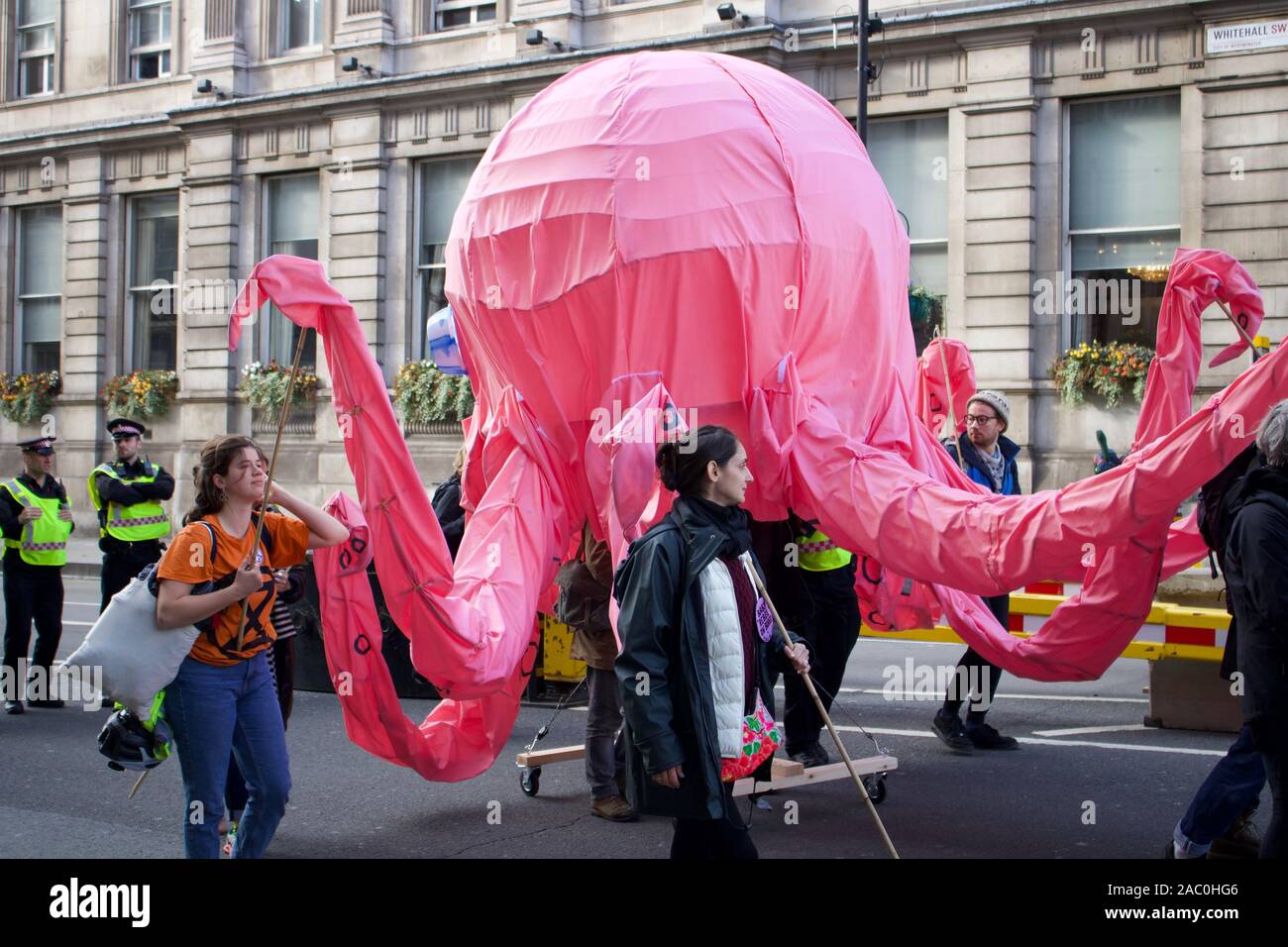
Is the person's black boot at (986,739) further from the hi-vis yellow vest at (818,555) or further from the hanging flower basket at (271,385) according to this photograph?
the hanging flower basket at (271,385)

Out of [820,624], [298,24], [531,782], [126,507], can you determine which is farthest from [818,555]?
→ [298,24]

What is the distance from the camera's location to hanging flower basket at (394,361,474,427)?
2055 cm

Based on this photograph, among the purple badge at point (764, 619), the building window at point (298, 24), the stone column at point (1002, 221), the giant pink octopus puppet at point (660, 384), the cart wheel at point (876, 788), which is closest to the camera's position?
the purple badge at point (764, 619)

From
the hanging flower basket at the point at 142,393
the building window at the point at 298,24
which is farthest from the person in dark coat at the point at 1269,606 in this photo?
the hanging flower basket at the point at 142,393

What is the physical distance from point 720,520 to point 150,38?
919 inches

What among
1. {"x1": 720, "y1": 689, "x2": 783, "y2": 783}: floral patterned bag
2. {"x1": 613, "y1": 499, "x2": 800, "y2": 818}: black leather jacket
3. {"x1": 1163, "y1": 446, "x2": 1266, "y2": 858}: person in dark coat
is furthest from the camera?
{"x1": 1163, "y1": 446, "x2": 1266, "y2": 858}: person in dark coat

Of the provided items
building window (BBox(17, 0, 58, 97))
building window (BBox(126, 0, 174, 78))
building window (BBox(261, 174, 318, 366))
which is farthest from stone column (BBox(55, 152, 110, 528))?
building window (BBox(261, 174, 318, 366))

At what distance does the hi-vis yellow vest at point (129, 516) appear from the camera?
998 cm

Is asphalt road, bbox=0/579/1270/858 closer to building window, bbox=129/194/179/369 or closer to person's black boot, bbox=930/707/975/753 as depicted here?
person's black boot, bbox=930/707/975/753

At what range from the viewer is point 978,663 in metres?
8.30

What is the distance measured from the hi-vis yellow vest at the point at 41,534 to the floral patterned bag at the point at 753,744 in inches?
259

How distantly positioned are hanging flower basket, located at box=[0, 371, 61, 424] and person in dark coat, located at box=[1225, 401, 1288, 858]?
78.0ft
